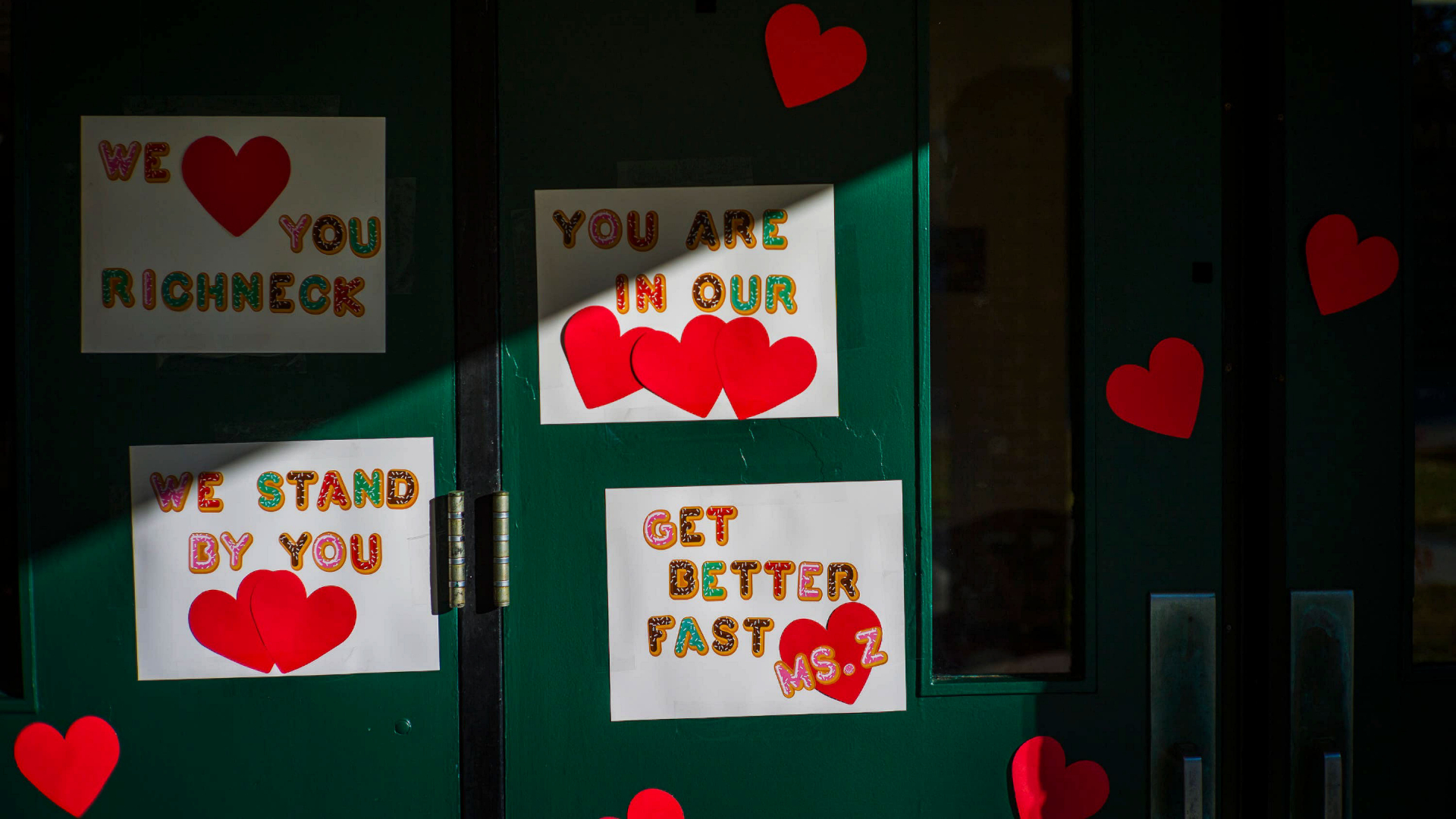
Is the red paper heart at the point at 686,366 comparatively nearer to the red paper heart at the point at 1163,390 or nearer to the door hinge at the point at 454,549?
the door hinge at the point at 454,549

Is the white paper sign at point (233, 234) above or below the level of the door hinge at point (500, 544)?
above

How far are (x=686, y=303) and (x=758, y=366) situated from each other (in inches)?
6.4

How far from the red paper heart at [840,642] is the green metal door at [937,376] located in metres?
0.06

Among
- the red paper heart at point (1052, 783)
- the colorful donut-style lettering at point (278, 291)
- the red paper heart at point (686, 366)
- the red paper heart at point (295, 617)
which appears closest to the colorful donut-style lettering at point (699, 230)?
the red paper heart at point (686, 366)

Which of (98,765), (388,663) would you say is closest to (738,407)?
(388,663)

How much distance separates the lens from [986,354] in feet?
4.57

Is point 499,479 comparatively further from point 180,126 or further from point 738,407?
point 180,126

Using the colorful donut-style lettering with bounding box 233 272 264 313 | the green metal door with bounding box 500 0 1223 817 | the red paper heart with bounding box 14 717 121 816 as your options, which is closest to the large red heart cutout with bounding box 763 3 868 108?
the green metal door with bounding box 500 0 1223 817

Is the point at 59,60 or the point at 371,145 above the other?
the point at 59,60

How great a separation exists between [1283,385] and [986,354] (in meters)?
0.50

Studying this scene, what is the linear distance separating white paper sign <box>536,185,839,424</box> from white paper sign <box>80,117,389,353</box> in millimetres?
311

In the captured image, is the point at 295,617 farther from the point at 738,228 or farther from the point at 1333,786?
the point at 1333,786

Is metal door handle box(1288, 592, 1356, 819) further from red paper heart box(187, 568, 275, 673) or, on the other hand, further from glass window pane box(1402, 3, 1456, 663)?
red paper heart box(187, 568, 275, 673)

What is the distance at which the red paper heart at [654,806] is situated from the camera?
135 centimetres
